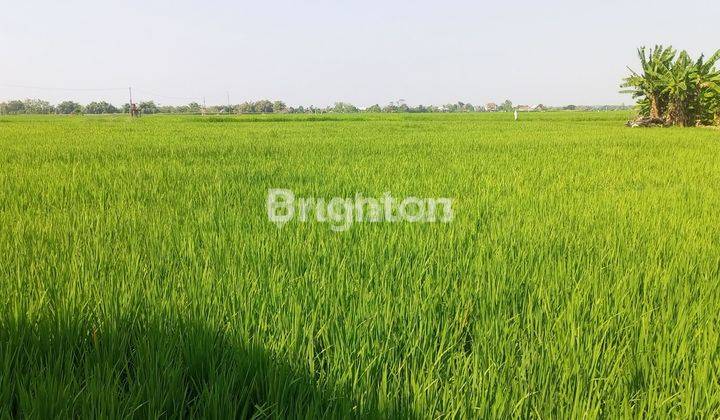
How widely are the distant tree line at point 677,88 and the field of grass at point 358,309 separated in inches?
456

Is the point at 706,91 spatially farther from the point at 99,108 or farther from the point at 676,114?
the point at 99,108

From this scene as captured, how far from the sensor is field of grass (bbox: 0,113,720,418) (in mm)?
956

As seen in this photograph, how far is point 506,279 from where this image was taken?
166 cm

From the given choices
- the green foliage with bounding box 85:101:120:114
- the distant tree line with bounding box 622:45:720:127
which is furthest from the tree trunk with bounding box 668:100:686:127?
the green foliage with bounding box 85:101:120:114

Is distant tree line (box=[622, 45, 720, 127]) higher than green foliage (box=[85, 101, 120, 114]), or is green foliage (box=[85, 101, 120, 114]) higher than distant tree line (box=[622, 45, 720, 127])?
green foliage (box=[85, 101, 120, 114])

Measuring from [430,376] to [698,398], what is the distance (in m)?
0.55

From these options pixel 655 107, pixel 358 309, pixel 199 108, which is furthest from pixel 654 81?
pixel 199 108

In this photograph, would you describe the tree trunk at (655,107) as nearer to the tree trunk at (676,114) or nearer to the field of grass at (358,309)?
the tree trunk at (676,114)

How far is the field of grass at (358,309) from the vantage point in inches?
37.6

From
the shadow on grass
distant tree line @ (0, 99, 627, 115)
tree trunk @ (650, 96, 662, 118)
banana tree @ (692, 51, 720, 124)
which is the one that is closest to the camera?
the shadow on grass

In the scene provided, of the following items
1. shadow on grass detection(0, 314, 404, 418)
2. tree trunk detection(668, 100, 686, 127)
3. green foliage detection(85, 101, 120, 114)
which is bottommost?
shadow on grass detection(0, 314, 404, 418)

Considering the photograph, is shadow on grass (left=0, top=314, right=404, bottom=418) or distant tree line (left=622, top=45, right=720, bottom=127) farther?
distant tree line (left=622, top=45, right=720, bottom=127)

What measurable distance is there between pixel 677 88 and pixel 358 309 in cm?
1420

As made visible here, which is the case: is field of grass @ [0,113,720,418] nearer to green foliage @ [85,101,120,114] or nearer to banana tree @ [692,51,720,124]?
banana tree @ [692,51,720,124]
